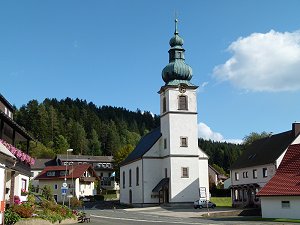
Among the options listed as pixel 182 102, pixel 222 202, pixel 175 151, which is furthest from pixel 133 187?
pixel 182 102

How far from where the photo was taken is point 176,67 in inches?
2340

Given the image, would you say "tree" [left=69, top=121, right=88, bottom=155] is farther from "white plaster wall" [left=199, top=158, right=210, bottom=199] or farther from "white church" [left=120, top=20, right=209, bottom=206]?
"white plaster wall" [left=199, top=158, right=210, bottom=199]

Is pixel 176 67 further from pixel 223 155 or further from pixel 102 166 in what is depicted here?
pixel 223 155

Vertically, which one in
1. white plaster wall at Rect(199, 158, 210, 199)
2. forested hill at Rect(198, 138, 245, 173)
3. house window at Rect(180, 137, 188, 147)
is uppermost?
forested hill at Rect(198, 138, 245, 173)

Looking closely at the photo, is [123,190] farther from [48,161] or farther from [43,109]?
[43,109]

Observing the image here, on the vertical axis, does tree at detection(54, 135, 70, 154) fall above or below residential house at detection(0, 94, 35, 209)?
above

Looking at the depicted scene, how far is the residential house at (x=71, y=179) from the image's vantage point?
84.3 metres

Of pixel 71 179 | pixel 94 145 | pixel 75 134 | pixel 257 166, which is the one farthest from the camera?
pixel 94 145

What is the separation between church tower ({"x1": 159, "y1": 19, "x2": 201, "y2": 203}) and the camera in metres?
56.1

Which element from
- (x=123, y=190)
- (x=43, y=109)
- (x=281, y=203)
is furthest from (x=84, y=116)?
(x=281, y=203)

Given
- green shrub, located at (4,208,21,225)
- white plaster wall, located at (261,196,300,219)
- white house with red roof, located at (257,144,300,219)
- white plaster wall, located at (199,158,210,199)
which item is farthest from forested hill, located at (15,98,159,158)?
green shrub, located at (4,208,21,225)

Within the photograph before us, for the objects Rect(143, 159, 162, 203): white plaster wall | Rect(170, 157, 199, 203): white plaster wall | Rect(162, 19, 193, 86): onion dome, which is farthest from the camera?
Rect(162, 19, 193, 86): onion dome

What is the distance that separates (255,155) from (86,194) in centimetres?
4277

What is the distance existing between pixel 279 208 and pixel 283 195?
1266 mm
